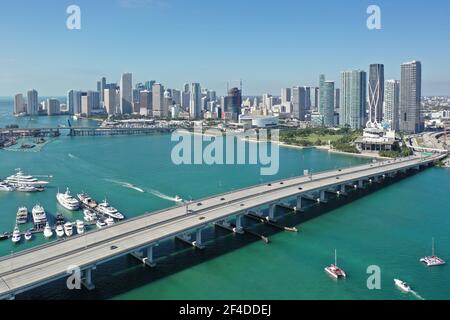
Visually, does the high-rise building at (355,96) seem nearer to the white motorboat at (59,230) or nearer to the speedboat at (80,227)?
the speedboat at (80,227)

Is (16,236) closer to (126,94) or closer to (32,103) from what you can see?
(32,103)

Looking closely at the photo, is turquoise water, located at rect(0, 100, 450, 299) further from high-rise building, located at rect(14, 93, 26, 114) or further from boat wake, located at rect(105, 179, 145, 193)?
high-rise building, located at rect(14, 93, 26, 114)

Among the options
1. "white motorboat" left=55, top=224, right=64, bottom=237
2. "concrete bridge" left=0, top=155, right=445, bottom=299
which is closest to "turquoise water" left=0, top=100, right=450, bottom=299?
"concrete bridge" left=0, top=155, right=445, bottom=299

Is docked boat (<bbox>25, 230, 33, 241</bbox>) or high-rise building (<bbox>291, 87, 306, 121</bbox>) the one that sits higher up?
high-rise building (<bbox>291, 87, 306, 121</bbox>)

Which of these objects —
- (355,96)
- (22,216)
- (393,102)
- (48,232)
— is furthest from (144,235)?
(355,96)

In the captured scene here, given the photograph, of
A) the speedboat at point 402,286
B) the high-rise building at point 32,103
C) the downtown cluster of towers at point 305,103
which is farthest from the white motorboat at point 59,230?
the high-rise building at point 32,103

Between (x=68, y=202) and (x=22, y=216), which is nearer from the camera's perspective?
(x=22, y=216)
